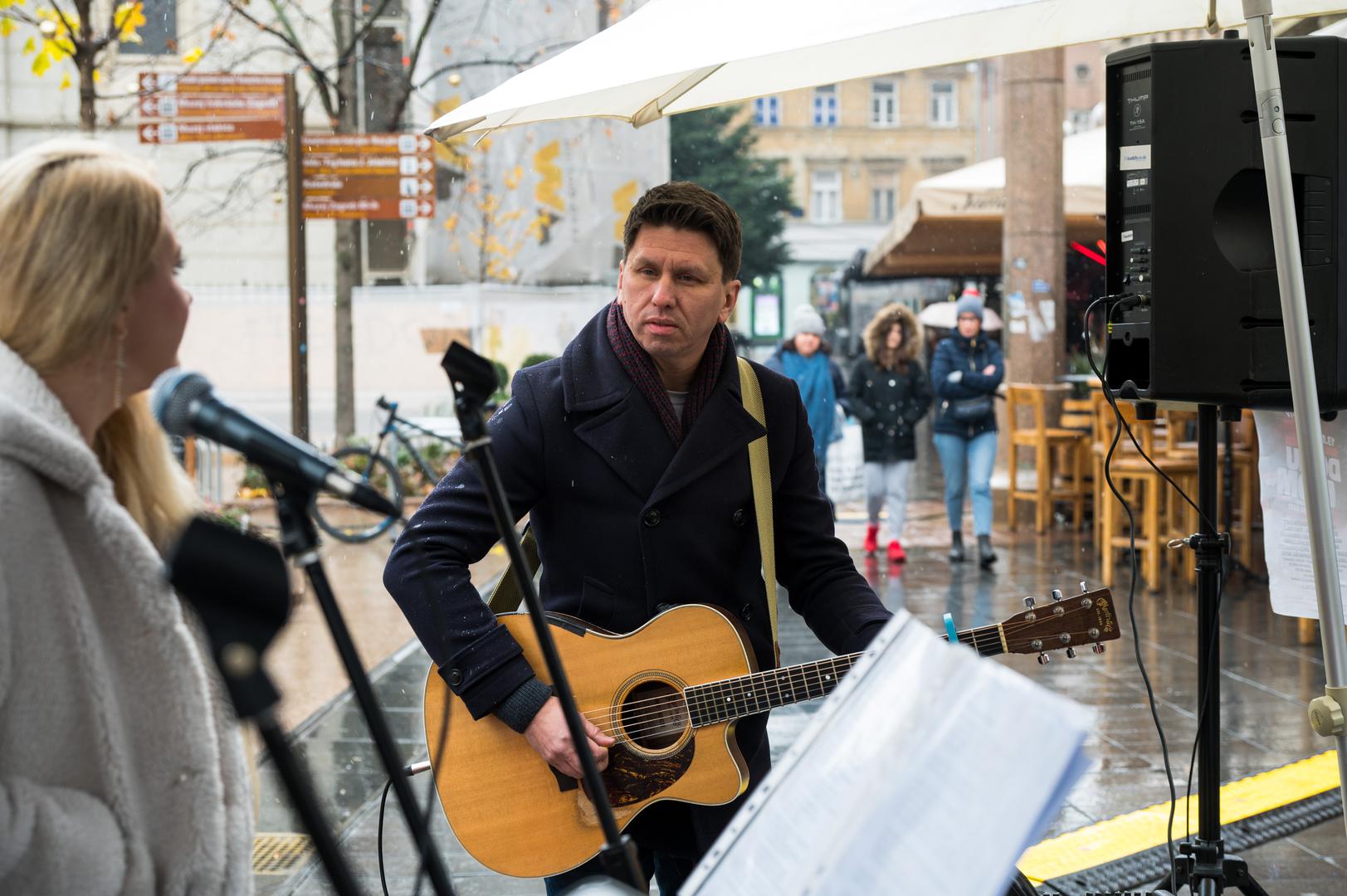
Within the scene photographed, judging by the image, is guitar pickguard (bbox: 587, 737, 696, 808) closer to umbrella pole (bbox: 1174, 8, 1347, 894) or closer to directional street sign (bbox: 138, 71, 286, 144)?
umbrella pole (bbox: 1174, 8, 1347, 894)

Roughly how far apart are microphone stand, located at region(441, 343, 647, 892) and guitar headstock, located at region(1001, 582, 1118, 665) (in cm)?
123

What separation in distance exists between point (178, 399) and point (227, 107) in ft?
27.8

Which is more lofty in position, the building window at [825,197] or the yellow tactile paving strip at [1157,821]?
the building window at [825,197]

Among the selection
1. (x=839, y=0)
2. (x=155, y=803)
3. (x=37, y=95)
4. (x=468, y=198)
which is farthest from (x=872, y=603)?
(x=37, y=95)

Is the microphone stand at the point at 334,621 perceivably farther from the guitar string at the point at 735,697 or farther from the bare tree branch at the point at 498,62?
the bare tree branch at the point at 498,62


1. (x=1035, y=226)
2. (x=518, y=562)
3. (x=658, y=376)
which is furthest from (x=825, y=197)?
(x=518, y=562)

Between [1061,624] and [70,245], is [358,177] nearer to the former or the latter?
[1061,624]

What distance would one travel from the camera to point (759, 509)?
9.50 feet

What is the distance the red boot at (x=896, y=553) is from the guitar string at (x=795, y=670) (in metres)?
7.78

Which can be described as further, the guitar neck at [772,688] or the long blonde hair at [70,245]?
the guitar neck at [772,688]

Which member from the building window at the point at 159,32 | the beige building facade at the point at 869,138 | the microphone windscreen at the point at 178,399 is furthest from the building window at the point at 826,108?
the microphone windscreen at the point at 178,399

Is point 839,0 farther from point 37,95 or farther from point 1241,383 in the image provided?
point 37,95

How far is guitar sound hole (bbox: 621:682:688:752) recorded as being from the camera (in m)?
2.82

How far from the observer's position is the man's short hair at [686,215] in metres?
2.81
